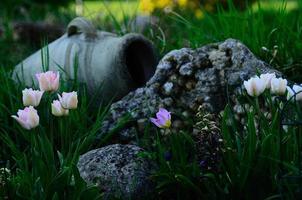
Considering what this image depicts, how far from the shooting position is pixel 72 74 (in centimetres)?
370

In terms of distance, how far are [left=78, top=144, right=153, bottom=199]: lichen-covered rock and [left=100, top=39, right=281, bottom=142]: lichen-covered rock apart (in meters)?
0.47

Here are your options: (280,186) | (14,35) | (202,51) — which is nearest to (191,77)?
(202,51)

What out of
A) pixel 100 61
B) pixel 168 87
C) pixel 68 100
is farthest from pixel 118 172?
pixel 100 61

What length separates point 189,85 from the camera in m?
3.02

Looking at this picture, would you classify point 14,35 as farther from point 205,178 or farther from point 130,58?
point 205,178

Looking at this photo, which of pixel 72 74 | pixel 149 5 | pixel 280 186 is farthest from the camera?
pixel 149 5

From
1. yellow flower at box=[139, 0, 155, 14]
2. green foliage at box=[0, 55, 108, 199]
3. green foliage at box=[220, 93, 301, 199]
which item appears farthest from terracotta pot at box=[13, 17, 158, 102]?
yellow flower at box=[139, 0, 155, 14]

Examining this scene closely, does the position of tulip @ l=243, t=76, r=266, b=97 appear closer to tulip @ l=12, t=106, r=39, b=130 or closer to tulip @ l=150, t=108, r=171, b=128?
tulip @ l=150, t=108, r=171, b=128

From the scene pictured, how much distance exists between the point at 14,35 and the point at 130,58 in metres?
2.05

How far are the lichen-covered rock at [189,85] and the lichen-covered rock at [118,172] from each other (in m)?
0.47

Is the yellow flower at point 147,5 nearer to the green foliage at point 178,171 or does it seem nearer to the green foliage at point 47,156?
the green foliage at point 47,156

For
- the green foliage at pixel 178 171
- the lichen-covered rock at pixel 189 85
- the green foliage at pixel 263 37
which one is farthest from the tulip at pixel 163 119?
the green foliage at pixel 263 37

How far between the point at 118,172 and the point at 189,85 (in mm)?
778

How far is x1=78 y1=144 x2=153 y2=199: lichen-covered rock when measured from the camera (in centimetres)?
236
